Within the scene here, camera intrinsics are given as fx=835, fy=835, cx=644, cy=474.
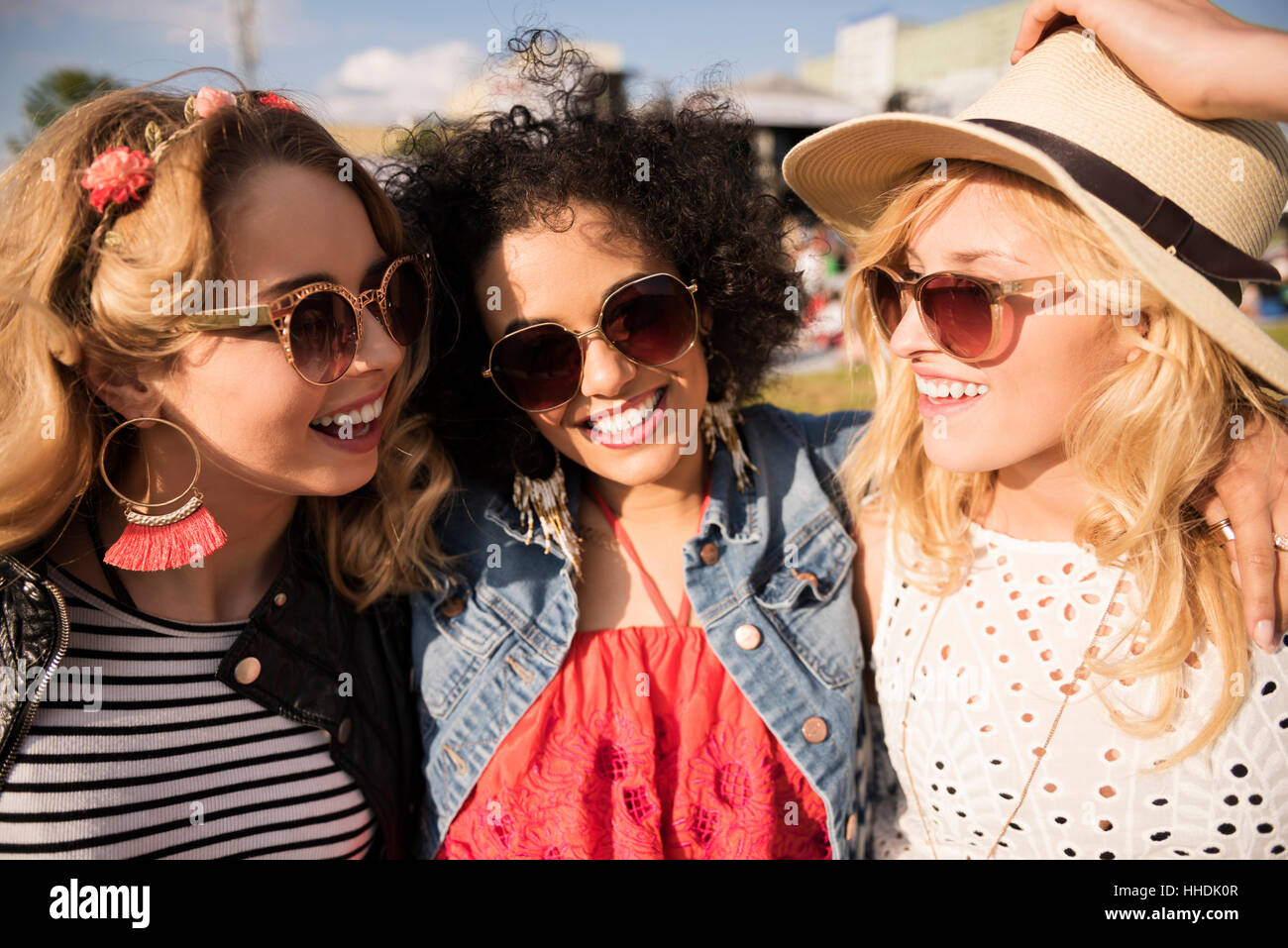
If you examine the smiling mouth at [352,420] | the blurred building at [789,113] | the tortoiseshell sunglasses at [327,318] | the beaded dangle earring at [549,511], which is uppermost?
the tortoiseshell sunglasses at [327,318]

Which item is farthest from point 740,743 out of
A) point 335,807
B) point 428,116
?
point 428,116

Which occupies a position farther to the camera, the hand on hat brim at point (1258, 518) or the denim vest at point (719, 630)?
the denim vest at point (719, 630)

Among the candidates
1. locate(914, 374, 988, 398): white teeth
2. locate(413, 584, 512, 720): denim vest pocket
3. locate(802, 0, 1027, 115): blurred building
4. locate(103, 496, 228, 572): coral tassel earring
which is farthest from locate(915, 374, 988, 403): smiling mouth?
locate(802, 0, 1027, 115): blurred building

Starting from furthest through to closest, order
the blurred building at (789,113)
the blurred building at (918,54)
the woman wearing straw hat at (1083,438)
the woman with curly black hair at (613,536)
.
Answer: the blurred building at (918,54) → the blurred building at (789,113) → the woman with curly black hair at (613,536) → the woman wearing straw hat at (1083,438)

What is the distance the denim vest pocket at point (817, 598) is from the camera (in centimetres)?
224

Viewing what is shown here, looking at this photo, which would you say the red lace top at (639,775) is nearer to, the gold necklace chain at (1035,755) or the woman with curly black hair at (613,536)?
the woman with curly black hair at (613,536)

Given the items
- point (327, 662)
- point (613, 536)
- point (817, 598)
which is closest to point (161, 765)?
point (327, 662)

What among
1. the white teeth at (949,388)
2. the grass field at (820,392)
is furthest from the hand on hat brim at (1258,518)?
the grass field at (820,392)

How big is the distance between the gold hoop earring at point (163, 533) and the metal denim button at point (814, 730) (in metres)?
1.49

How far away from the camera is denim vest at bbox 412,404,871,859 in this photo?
7.06ft

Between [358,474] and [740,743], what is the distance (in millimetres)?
1168

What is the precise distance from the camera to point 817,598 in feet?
7.56

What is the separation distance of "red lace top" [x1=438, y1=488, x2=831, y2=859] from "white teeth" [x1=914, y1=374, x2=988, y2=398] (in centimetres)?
87
